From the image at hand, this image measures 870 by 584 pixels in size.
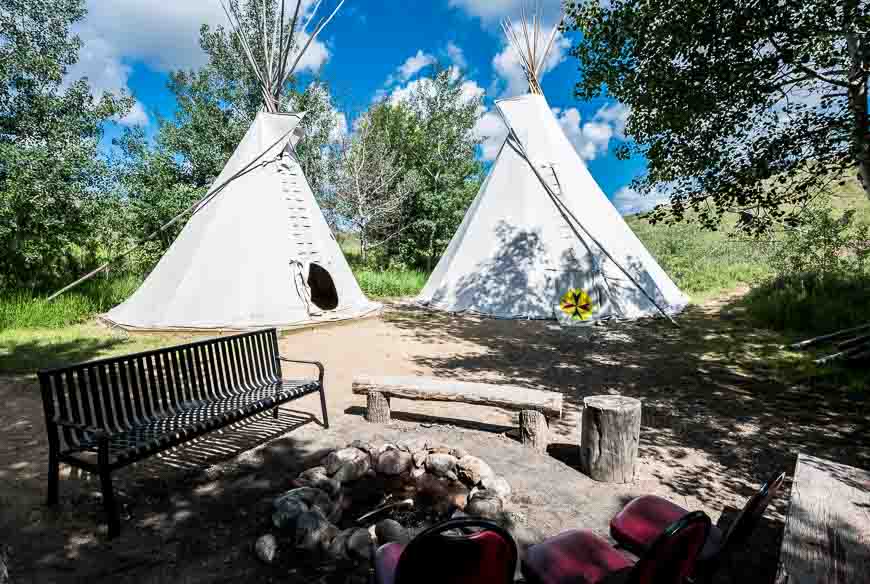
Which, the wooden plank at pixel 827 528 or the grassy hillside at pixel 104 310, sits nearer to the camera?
the wooden plank at pixel 827 528

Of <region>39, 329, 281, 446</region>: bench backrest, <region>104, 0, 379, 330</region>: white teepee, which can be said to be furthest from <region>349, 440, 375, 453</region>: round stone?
<region>104, 0, 379, 330</region>: white teepee

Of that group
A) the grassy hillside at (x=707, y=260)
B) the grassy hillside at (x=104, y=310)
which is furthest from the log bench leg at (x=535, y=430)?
the grassy hillside at (x=707, y=260)

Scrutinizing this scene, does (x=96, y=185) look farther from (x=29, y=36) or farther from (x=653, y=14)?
(x=653, y=14)

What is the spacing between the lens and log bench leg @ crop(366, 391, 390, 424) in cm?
Answer: 439

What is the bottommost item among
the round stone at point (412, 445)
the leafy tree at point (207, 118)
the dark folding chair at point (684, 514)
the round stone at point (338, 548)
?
the round stone at point (338, 548)

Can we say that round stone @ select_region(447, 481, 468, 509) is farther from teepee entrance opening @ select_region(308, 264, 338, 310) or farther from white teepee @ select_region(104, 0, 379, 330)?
teepee entrance opening @ select_region(308, 264, 338, 310)

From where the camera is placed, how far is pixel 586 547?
1973 mm

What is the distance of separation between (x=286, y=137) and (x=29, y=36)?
5.14 meters

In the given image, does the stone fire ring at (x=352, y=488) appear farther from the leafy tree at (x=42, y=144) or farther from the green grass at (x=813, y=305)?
the leafy tree at (x=42, y=144)

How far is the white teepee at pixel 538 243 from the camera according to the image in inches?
388

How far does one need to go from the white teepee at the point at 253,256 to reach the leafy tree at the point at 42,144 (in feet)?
7.29

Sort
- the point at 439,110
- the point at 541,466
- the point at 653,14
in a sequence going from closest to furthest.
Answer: the point at 541,466 < the point at 653,14 < the point at 439,110

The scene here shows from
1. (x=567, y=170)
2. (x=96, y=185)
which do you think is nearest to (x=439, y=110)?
(x=567, y=170)

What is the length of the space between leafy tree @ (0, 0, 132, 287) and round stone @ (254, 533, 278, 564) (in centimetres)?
928
